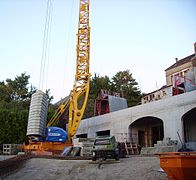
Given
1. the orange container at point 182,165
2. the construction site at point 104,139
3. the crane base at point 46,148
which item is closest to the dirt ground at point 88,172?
the construction site at point 104,139

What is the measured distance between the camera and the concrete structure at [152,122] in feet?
75.6

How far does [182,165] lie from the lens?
30.9ft

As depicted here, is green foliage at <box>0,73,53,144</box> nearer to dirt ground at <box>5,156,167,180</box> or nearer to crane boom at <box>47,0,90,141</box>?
crane boom at <box>47,0,90,141</box>

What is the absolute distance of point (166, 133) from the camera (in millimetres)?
23984

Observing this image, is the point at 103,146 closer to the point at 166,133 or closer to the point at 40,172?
the point at 40,172

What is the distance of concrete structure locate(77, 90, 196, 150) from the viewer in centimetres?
2303

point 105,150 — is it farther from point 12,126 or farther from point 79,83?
point 12,126

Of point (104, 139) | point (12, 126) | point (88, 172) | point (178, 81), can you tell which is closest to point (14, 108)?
point (12, 126)

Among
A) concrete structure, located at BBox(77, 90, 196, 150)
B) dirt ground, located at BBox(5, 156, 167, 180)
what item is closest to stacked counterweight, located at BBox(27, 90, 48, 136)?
concrete structure, located at BBox(77, 90, 196, 150)

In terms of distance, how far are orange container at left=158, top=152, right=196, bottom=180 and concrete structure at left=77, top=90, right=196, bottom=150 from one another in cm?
1308

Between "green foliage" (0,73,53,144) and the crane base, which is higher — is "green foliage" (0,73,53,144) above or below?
above

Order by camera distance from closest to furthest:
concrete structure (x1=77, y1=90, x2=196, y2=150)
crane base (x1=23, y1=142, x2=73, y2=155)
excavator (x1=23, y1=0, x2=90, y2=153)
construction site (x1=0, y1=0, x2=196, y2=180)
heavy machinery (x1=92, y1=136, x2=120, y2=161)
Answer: construction site (x1=0, y1=0, x2=196, y2=180), heavy machinery (x1=92, y1=136, x2=120, y2=161), concrete structure (x1=77, y1=90, x2=196, y2=150), crane base (x1=23, y1=142, x2=73, y2=155), excavator (x1=23, y1=0, x2=90, y2=153)

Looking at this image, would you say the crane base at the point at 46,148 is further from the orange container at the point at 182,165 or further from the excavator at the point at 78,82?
the orange container at the point at 182,165

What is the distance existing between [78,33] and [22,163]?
57.6ft
